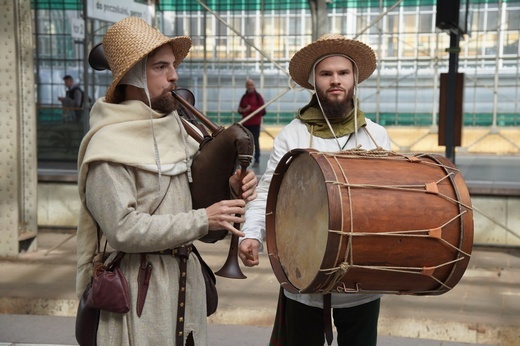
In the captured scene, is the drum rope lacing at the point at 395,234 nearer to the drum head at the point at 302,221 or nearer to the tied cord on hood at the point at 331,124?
the drum head at the point at 302,221

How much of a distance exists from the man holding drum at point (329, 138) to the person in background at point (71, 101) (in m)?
10.1

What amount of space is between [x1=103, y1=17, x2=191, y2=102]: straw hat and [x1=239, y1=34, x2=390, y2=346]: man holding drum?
63cm

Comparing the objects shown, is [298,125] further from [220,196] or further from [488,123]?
[488,123]

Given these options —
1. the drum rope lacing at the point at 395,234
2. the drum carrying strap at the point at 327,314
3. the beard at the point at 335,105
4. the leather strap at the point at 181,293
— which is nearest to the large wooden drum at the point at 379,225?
the drum rope lacing at the point at 395,234

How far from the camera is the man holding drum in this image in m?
2.87

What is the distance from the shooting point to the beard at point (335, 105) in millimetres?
2877

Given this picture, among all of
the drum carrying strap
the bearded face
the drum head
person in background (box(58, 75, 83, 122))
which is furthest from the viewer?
person in background (box(58, 75, 83, 122))

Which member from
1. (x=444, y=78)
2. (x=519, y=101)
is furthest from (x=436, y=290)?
(x=519, y=101)

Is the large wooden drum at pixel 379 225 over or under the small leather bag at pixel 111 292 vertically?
over

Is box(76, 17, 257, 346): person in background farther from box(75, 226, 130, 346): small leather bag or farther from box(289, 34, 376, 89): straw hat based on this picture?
box(289, 34, 376, 89): straw hat

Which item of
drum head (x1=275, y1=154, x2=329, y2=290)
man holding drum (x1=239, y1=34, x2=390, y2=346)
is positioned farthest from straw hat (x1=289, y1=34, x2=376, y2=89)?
drum head (x1=275, y1=154, x2=329, y2=290)

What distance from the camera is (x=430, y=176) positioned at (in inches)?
103

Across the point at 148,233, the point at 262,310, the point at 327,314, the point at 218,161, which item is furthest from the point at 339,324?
the point at 262,310

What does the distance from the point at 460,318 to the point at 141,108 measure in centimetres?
299
